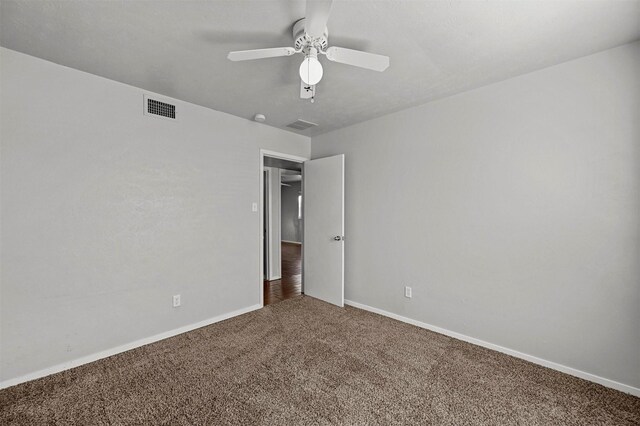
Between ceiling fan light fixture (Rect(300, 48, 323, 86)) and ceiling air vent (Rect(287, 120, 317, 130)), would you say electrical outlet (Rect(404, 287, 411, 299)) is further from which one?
ceiling fan light fixture (Rect(300, 48, 323, 86))

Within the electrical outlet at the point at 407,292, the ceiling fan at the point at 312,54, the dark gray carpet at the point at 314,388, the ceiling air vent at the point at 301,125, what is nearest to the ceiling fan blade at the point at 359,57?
the ceiling fan at the point at 312,54

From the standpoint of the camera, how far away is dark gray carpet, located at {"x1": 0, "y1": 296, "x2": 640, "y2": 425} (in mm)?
1765

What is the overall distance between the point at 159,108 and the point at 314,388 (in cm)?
290

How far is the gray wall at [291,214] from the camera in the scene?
11016mm

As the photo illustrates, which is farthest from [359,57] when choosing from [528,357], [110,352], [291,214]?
[291,214]

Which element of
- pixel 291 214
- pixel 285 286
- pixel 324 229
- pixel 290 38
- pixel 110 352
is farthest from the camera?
pixel 291 214

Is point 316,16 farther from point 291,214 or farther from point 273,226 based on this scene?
point 291,214

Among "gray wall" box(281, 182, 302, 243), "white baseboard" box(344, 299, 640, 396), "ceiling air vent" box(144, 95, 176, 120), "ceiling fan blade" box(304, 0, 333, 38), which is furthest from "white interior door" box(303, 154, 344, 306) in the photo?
"gray wall" box(281, 182, 302, 243)

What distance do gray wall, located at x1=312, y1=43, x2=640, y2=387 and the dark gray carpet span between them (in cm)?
37

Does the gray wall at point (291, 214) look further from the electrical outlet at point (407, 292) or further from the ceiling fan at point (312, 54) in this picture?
the ceiling fan at point (312, 54)

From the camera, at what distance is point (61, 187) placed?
225 cm

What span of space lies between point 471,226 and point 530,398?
139 cm

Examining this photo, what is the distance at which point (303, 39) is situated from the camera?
66.2 inches

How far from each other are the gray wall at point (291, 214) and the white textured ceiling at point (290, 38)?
8.35 metres
